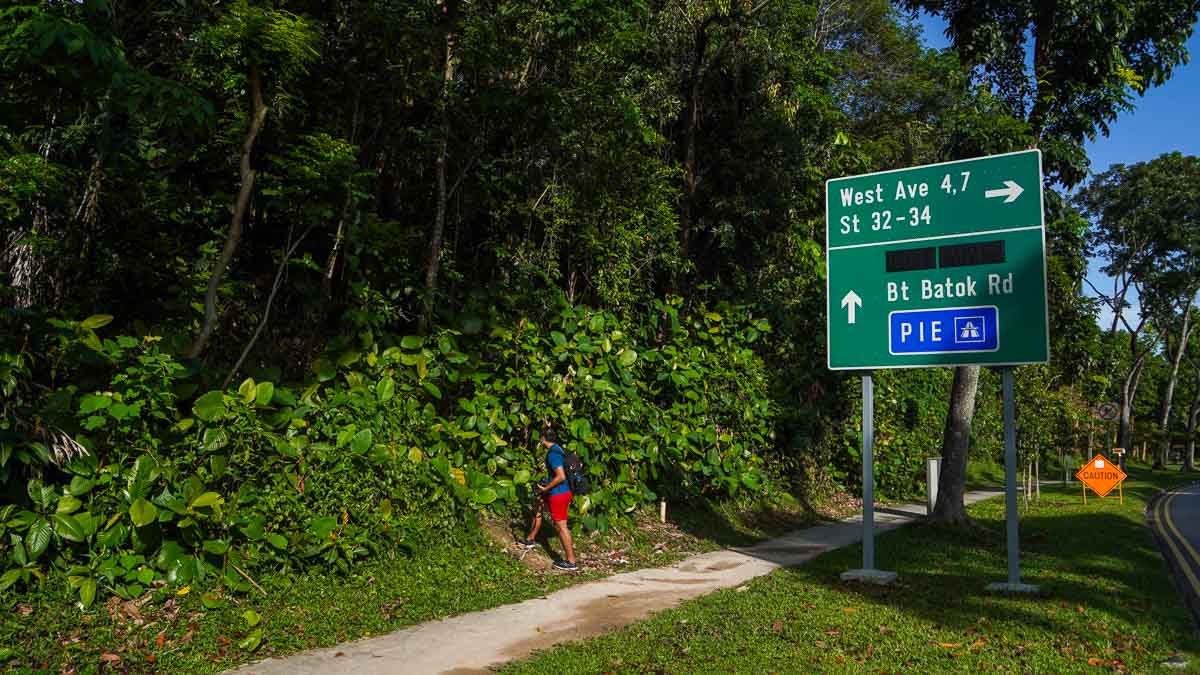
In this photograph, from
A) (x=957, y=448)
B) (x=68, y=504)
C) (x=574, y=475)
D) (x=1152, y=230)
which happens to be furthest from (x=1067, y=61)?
(x=1152, y=230)

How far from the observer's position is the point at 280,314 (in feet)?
42.1

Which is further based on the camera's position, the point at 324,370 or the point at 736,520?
the point at 736,520

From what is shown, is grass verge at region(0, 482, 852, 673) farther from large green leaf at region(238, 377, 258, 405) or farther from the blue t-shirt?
large green leaf at region(238, 377, 258, 405)

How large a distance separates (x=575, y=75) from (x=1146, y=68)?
1092 cm

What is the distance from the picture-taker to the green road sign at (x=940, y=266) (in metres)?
11.1

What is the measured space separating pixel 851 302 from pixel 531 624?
20.4 feet

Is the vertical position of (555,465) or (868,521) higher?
(555,465)

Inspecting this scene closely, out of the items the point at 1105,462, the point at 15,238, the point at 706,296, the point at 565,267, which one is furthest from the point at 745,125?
the point at 15,238

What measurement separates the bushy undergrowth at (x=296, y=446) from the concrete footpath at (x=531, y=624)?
144 centimetres

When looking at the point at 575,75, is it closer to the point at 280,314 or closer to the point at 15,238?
the point at 280,314

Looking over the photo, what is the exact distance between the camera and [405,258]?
12828 mm

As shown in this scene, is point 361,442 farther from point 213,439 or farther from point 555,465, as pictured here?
point 555,465

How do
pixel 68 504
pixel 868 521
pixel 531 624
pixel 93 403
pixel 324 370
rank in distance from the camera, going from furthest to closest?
pixel 868 521, pixel 324 370, pixel 531 624, pixel 93 403, pixel 68 504

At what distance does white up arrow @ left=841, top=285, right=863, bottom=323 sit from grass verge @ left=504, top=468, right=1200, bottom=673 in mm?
3433
